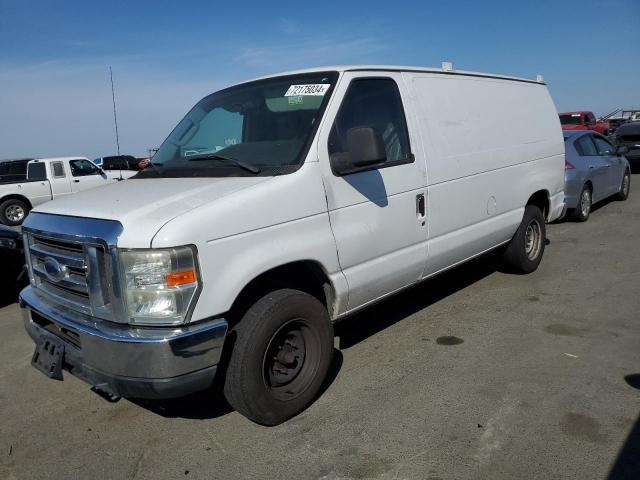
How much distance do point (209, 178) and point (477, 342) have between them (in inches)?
97.9

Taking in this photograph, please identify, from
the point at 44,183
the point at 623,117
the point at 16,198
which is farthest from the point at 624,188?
the point at 623,117

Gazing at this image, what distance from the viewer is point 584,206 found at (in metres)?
9.15

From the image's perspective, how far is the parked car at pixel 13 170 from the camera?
1541cm

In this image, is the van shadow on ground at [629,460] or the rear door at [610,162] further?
the rear door at [610,162]

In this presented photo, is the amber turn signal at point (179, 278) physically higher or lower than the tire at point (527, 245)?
higher

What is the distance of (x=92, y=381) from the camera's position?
9.27ft

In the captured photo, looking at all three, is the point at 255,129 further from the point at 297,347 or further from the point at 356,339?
the point at 356,339

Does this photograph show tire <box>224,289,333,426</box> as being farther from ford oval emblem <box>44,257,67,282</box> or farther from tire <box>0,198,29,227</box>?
tire <box>0,198,29,227</box>

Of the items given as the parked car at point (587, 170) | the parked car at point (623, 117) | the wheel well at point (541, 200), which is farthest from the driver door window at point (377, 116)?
the parked car at point (623, 117)

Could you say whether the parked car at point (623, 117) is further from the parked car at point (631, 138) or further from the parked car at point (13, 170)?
the parked car at point (13, 170)

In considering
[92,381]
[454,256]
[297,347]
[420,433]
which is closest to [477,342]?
[454,256]

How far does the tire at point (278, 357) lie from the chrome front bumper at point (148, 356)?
19cm

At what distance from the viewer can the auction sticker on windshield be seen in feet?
11.8

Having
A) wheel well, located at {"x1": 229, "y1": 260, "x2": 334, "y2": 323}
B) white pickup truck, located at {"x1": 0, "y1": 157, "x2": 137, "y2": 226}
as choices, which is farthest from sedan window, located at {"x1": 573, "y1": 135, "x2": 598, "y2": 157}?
white pickup truck, located at {"x1": 0, "y1": 157, "x2": 137, "y2": 226}
